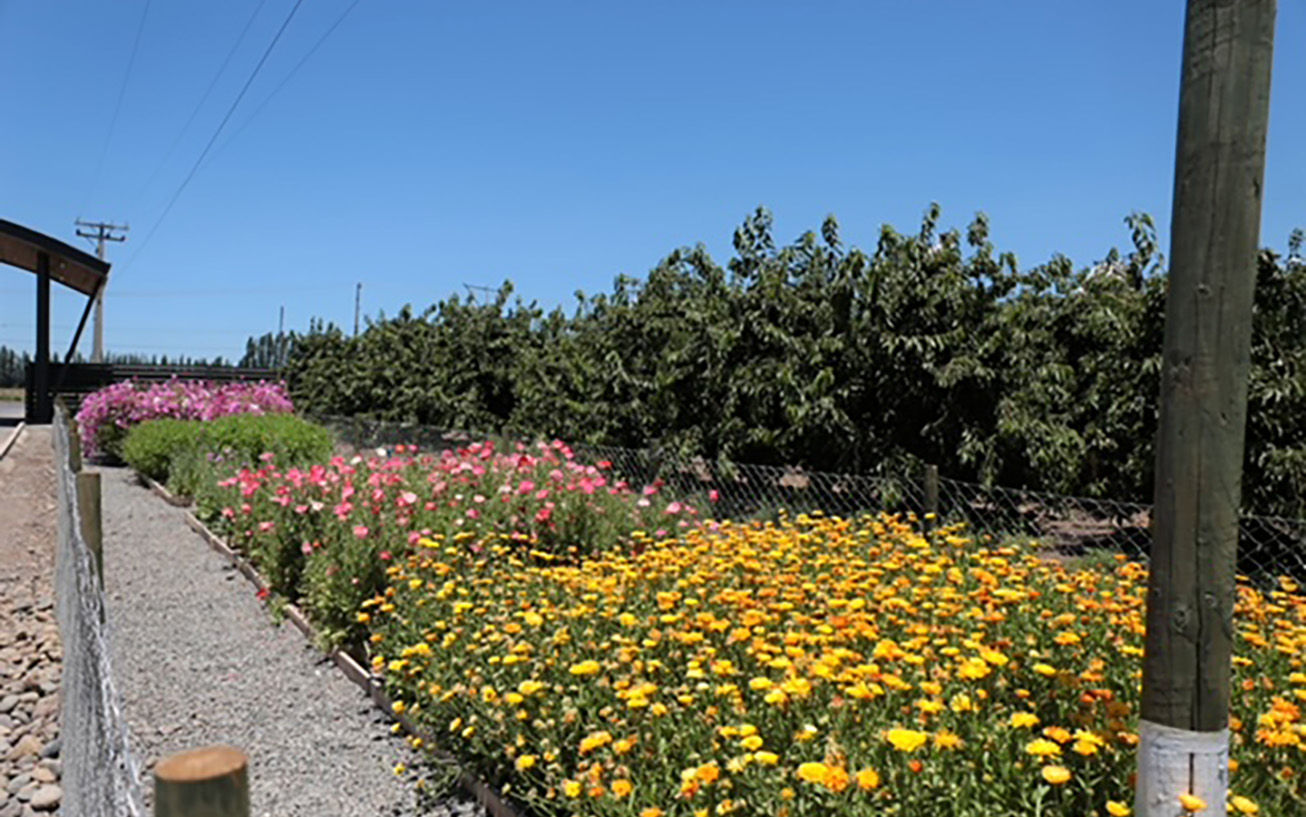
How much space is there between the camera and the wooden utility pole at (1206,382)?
169 centimetres

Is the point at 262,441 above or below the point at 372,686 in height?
above

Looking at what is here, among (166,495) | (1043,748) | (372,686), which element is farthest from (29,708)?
(166,495)

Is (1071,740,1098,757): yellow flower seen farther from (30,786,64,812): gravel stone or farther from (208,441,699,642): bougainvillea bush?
(30,786,64,812): gravel stone

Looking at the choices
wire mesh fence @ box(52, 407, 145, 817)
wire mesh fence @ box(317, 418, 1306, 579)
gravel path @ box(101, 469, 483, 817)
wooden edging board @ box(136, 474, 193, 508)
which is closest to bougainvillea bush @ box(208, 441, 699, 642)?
gravel path @ box(101, 469, 483, 817)

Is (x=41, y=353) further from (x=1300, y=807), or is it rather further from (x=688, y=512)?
(x=1300, y=807)

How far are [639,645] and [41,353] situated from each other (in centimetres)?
2645

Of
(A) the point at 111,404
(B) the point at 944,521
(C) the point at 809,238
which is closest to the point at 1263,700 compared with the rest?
(B) the point at 944,521

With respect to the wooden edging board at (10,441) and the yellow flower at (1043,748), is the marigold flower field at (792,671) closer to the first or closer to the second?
the yellow flower at (1043,748)

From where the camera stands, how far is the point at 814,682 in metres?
2.70

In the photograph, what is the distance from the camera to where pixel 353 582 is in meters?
5.26

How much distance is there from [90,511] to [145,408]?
1322 cm

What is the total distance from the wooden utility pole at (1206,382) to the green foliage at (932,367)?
532 centimetres

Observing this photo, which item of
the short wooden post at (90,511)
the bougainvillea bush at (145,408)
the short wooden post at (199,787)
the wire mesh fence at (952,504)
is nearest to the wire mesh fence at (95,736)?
the short wooden post at (90,511)

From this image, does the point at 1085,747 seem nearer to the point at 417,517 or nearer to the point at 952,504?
the point at 417,517
